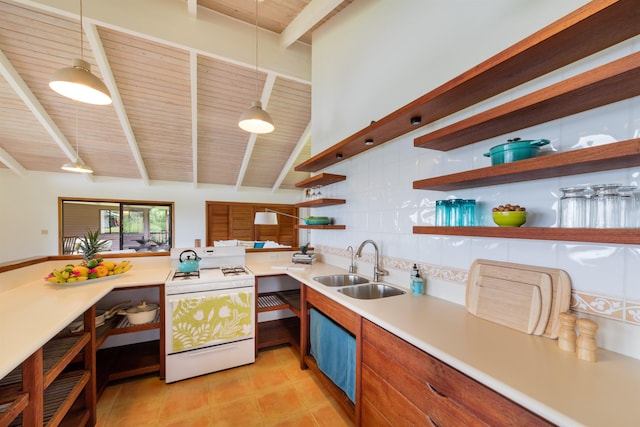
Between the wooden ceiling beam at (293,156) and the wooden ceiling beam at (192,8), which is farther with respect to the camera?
the wooden ceiling beam at (293,156)

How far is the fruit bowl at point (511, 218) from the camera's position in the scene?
108cm

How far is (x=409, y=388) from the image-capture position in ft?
3.67

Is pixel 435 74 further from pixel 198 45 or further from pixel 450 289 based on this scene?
pixel 198 45

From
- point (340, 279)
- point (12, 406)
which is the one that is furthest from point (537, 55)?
point (12, 406)

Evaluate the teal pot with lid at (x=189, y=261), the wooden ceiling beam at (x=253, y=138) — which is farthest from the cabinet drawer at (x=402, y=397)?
the wooden ceiling beam at (x=253, y=138)

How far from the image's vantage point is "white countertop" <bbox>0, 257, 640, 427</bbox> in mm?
672

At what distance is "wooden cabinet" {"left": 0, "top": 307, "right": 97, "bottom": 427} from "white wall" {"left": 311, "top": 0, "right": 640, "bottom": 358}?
77.7 inches

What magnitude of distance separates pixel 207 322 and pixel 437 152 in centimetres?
221

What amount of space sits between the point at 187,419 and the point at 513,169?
94.8 inches

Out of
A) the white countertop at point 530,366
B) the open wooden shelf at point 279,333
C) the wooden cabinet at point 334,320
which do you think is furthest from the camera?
the open wooden shelf at point 279,333

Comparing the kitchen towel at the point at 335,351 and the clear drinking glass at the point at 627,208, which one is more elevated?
the clear drinking glass at the point at 627,208

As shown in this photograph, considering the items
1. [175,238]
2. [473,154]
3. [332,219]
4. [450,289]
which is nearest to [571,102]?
[473,154]

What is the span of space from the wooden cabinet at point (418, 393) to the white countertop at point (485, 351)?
6 centimetres

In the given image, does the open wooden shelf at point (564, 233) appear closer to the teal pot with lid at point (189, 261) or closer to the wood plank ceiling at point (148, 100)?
the teal pot with lid at point (189, 261)
